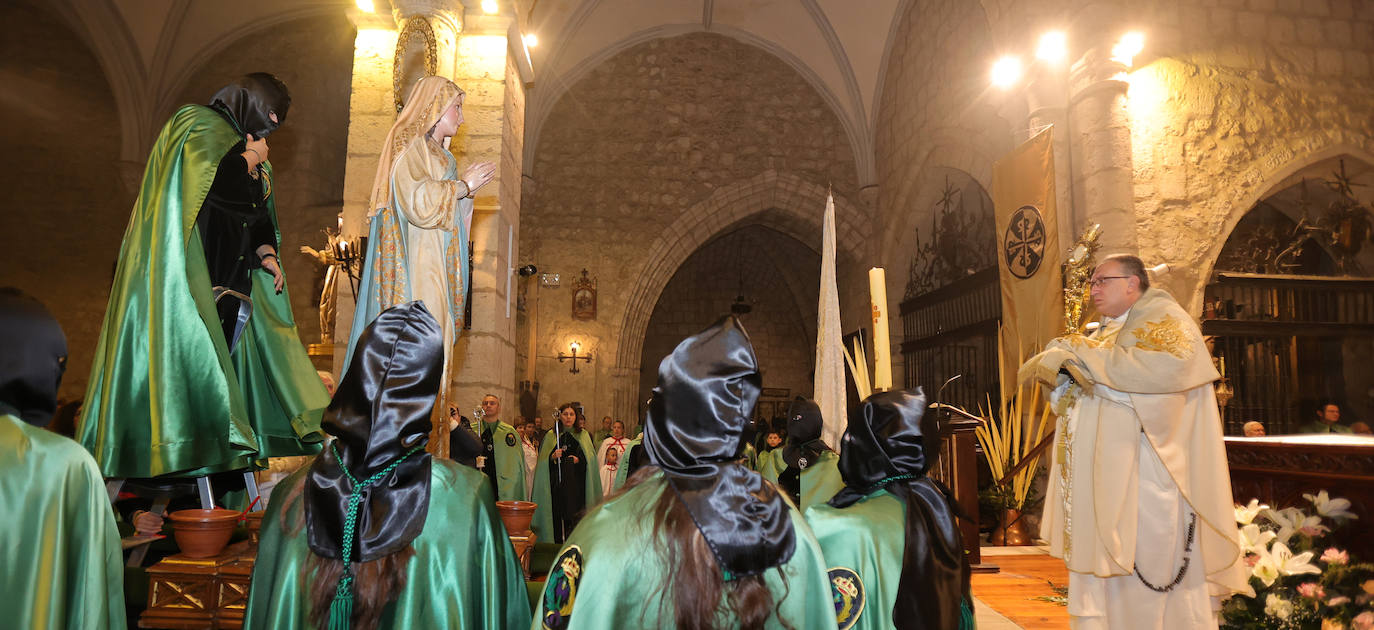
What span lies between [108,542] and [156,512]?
1.73 metres

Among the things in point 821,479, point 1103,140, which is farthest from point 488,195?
point 1103,140

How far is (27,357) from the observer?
4.19ft

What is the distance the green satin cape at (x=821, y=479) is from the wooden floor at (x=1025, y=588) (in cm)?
124

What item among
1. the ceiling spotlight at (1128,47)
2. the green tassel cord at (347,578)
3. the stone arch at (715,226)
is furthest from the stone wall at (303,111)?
the green tassel cord at (347,578)

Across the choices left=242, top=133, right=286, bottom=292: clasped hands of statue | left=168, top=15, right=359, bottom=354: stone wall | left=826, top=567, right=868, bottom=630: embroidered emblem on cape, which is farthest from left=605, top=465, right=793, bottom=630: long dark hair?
left=168, top=15, right=359, bottom=354: stone wall

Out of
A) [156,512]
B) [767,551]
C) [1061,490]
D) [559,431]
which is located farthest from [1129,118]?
[156,512]

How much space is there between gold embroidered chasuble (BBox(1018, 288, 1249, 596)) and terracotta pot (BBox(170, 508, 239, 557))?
3015 mm

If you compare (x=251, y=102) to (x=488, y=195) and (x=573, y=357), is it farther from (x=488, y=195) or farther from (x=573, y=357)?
(x=573, y=357)

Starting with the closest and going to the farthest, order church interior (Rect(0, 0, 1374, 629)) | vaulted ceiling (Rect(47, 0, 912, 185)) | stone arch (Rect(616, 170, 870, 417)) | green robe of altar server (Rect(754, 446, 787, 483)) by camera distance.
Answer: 1. church interior (Rect(0, 0, 1374, 629))
2. green robe of altar server (Rect(754, 446, 787, 483))
3. vaulted ceiling (Rect(47, 0, 912, 185))
4. stone arch (Rect(616, 170, 870, 417))

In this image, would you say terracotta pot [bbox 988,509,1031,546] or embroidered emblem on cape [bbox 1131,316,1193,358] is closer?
embroidered emblem on cape [bbox 1131,316,1193,358]

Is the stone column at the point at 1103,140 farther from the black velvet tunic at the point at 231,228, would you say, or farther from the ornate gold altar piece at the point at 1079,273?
the black velvet tunic at the point at 231,228

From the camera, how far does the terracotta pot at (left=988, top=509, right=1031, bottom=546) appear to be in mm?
6422

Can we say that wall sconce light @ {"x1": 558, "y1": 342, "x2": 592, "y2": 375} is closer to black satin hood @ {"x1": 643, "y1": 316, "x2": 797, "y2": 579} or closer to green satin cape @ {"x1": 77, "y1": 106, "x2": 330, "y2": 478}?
green satin cape @ {"x1": 77, "y1": 106, "x2": 330, "y2": 478}

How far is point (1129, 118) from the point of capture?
6836mm
